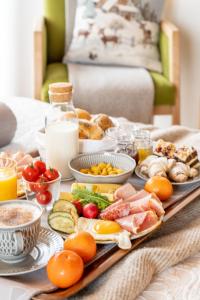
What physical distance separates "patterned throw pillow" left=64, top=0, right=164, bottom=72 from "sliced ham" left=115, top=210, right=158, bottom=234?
212 centimetres

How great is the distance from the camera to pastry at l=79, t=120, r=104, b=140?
1.84 metres

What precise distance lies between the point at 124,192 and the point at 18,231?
38 centimetres

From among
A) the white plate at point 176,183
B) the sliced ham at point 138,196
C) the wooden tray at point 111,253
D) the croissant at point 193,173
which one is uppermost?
the sliced ham at point 138,196

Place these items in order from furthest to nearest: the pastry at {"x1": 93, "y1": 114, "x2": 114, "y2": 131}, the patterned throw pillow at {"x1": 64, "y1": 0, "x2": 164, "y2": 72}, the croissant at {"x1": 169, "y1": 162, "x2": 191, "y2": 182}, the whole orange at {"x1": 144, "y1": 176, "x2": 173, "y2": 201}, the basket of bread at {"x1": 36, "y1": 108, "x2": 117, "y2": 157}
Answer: the patterned throw pillow at {"x1": 64, "y1": 0, "x2": 164, "y2": 72} → the pastry at {"x1": 93, "y1": 114, "x2": 114, "y2": 131} → the basket of bread at {"x1": 36, "y1": 108, "x2": 117, "y2": 157} → the croissant at {"x1": 169, "y1": 162, "x2": 191, "y2": 182} → the whole orange at {"x1": 144, "y1": 176, "x2": 173, "y2": 201}

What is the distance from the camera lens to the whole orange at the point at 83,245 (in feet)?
4.11

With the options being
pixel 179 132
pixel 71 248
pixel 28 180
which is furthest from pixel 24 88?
pixel 71 248

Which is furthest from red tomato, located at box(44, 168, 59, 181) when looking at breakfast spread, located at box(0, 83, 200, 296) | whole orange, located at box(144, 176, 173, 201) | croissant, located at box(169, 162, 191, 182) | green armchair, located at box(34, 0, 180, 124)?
green armchair, located at box(34, 0, 180, 124)

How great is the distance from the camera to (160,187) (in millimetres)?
1563

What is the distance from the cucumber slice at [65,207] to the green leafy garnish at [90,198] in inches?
2.5

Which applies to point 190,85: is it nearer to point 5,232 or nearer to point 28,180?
point 28,180

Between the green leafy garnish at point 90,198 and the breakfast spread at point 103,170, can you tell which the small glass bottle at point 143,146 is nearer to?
the breakfast spread at point 103,170

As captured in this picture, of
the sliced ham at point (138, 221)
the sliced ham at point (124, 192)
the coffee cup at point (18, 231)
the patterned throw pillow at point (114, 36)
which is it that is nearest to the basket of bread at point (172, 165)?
the sliced ham at point (124, 192)

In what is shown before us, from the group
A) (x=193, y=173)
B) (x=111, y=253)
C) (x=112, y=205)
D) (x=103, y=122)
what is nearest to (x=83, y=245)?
(x=111, y=253)

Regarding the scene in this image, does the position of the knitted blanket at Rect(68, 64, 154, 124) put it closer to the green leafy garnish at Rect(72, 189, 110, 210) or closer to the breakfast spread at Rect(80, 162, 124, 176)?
the breakfast spread at Rect(80, 162, 124, 176)
